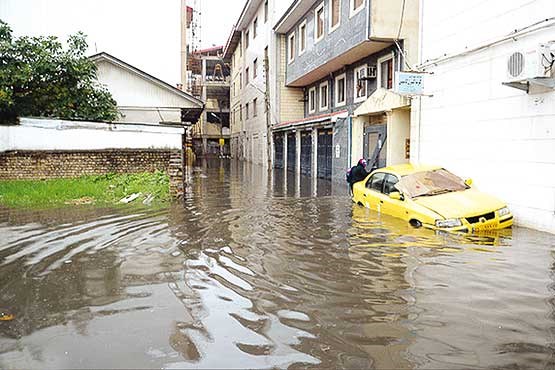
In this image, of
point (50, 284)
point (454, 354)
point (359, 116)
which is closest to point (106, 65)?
point (359, 116)

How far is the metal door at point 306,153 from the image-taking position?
25156mm

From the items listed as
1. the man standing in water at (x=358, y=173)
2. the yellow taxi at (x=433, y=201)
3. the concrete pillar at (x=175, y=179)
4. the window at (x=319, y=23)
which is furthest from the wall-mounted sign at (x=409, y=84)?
the window at (x=319, y=23)

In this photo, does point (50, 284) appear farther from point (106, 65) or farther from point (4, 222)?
point (106, 65)

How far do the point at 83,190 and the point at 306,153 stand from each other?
1347cm

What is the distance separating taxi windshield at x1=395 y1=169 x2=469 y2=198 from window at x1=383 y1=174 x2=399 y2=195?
18 cm

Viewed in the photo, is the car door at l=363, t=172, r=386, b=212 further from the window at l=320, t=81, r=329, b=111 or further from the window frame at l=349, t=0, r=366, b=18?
the window at l=320, t=81, r=329, b=111

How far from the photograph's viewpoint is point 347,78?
865 inches

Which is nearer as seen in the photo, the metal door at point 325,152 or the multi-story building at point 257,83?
the metal door at point 325,152

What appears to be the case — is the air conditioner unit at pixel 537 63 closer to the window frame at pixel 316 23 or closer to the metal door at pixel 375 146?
the metal door at pixel 375 146

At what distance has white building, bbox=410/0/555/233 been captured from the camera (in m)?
9.56

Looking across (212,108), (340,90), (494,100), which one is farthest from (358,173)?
(212,108)

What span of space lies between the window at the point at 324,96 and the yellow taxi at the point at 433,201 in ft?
44.4

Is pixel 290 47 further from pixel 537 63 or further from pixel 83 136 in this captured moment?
pixel 537 63

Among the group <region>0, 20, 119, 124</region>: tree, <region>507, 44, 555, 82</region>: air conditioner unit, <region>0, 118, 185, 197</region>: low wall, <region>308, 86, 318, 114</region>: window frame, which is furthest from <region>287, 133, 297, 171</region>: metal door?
<region>507, 44, 555, 82</region>: air conditioner unit
